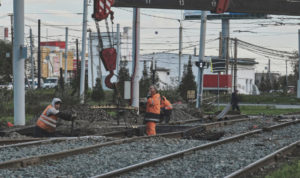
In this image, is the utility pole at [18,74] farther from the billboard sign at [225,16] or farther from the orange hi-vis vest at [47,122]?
the billboard sign at [225,16]

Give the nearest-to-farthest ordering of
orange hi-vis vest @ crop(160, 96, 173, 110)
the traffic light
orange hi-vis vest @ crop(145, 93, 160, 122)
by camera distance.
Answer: orange hi-vis vest @ crop(145, 93, 160, 122), orange hi-vis vest @ crop(160, 96, 173, 110), the traffic light

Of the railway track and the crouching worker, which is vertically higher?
the crouching worker

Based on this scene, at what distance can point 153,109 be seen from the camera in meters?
16.8

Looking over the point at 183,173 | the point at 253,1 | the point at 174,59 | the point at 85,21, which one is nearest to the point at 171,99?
the point at 85,21

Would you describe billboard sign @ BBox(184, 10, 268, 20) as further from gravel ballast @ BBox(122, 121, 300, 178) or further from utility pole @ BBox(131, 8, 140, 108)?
gravel ballast @ BBox(122, 121, 300, 178)

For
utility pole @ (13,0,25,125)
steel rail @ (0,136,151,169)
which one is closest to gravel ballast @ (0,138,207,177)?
steel rail @ (0,136,151,169)

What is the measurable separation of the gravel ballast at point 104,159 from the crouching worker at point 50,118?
2237 millimetres

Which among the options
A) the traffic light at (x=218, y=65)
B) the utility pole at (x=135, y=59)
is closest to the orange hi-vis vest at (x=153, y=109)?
the utility pole at (x=135, y=59)

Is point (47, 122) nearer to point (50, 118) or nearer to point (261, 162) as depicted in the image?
point (50, 118)

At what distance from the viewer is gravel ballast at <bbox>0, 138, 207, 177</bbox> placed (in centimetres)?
968

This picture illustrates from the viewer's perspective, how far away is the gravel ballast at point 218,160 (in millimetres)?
10000

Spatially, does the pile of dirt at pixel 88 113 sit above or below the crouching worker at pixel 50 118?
below

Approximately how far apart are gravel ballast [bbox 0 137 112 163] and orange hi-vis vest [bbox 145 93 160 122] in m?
2.02

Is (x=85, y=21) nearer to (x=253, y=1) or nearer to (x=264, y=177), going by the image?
(x=253, y=1)
